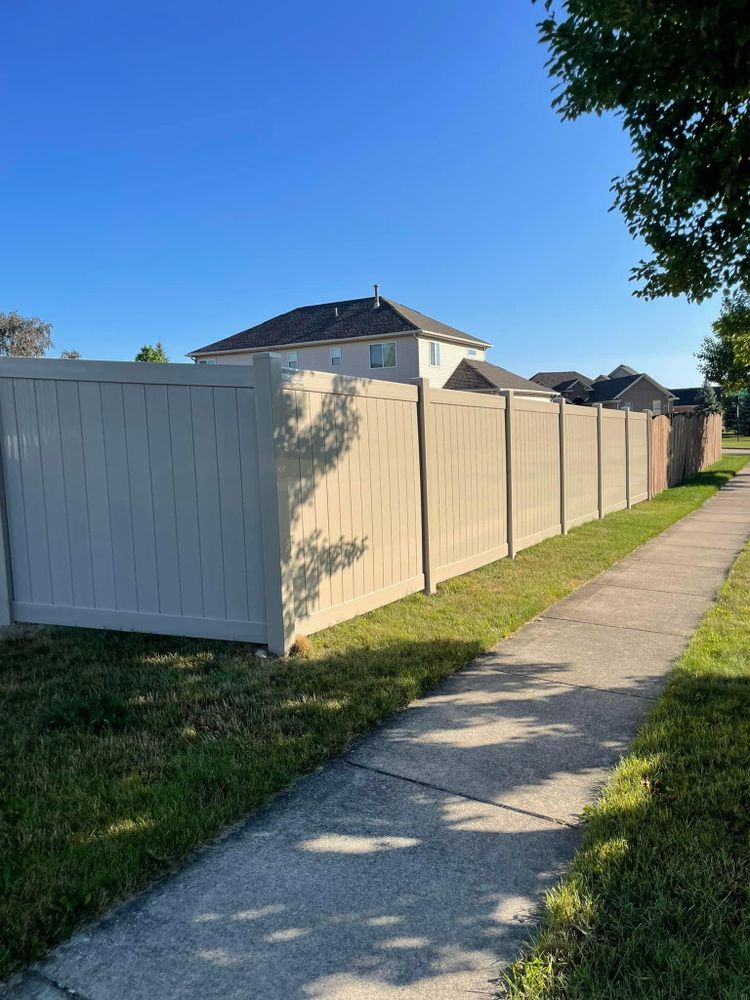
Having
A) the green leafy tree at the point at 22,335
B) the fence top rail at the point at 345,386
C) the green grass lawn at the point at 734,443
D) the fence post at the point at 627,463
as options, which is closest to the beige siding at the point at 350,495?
the fence top rail at the point at 345,386

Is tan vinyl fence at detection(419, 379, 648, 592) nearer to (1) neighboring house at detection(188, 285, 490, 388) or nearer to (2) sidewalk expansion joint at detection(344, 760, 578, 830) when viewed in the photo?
(2) sidewalk expansion joint at detection(344, 760, 578, 830)

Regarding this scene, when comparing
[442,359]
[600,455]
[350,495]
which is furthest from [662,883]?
[442,359]

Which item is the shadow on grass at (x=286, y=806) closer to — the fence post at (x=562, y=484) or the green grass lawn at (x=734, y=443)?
the fence post at (x=562, y=484)

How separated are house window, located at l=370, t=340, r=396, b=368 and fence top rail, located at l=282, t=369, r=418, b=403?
2825cm

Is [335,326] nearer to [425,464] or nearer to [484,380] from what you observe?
[484,380]

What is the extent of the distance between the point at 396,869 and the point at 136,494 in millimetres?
3619

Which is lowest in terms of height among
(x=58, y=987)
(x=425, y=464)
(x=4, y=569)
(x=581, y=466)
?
(x=58, y=987)

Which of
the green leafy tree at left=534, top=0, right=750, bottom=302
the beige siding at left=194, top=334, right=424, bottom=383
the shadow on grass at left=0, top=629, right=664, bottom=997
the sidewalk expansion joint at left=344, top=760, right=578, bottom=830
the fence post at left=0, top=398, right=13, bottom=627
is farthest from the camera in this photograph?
the beige siding at left=194, top=334, right=424, bottom=383

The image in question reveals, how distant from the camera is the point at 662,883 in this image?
7.85 feet

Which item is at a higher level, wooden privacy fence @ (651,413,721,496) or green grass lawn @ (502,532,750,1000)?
wooden privacy fence @ (651,413,721,496)

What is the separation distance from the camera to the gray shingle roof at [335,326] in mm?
34625

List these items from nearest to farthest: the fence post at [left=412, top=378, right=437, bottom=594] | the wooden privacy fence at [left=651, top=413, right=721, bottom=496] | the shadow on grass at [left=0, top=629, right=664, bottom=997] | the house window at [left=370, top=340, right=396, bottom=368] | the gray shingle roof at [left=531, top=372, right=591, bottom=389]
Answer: the shadow on grass at [left=0, top=629, right=664, bottom=997]
the fence post at [left=412, top=378, right=437, bottom=594]
the wooden privacy fence at [left=651, top=413, right=721, bottom=496]
the house window at [left=370, top=340, right=396, bottom=368]
the gray shingle roof at [left=531, top=372, right=591, bottom=389]

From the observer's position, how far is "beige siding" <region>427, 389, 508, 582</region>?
7145mm

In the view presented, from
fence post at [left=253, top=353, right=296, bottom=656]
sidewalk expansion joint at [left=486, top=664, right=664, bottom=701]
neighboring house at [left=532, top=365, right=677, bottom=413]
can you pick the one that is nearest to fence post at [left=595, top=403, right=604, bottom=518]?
sidewalk expansion joint at [left=486, top=664, right=664, bottom=701]
